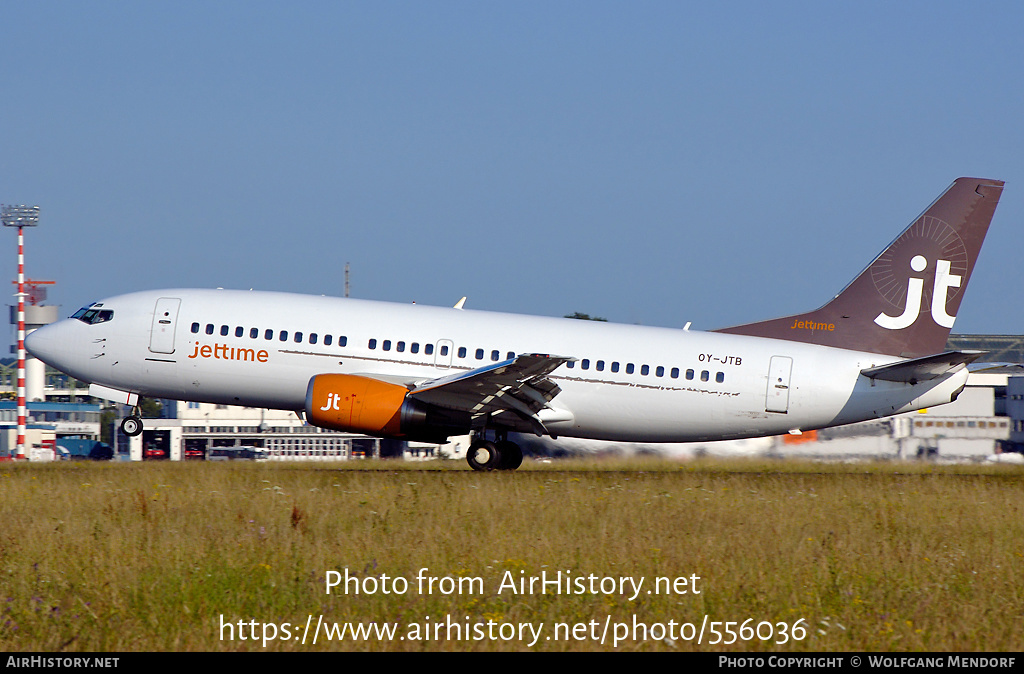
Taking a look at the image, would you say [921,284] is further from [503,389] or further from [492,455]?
[492,455]

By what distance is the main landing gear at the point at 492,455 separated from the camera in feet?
72.7

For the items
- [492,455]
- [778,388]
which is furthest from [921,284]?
[492,455]

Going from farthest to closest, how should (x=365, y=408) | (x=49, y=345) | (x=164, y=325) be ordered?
(x=49, y=345) → (x=164, y=325) → (x=365, y=408)

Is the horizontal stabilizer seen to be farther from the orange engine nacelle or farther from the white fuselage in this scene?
the orange engine nacelle

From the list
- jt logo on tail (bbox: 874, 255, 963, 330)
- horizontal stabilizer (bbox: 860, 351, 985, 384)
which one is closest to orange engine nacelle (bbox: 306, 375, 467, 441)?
horizontal stabilizer (bbox: 860, 351, 985, 384)

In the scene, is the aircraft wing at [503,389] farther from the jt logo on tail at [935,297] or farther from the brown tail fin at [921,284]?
the jt logo on tail at [935,297]

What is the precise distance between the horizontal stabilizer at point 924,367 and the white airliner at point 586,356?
0.05 meters

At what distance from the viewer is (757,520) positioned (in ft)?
46.8

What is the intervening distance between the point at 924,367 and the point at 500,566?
13763 mm

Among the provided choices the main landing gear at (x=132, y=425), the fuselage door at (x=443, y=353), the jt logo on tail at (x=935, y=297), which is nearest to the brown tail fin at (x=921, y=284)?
the jt logo on tail at (x=935, y=297)

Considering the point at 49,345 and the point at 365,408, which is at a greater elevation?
the point at 49,345

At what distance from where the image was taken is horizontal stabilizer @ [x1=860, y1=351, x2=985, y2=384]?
815 inches

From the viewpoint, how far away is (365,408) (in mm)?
20641
